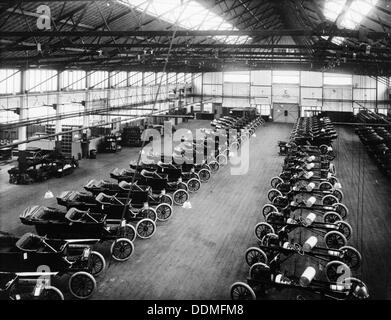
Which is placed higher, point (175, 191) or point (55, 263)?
point (175, 191)

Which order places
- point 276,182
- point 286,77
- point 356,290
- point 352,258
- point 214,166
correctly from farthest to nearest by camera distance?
point 286,77
point 214,166
point 276,182
point 352,258
point 356,290

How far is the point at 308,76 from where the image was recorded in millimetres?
39281

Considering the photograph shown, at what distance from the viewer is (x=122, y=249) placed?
30.2ft

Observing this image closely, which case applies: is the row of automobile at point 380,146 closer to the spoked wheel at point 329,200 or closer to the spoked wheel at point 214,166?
the spoked wheel at point 329,200

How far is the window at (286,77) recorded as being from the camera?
130ft

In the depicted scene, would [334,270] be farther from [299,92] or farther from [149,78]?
[299,92]

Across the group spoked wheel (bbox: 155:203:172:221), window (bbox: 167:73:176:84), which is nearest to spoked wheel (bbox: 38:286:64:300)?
spoked wheel (bbox: 155:203:172:221)

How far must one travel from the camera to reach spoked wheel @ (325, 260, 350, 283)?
25.5ft

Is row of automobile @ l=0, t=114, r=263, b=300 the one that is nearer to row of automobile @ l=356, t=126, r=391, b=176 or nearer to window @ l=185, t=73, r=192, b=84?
row of automobile @ l=356, t=126, r=391, b=176

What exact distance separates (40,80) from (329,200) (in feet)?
55.2

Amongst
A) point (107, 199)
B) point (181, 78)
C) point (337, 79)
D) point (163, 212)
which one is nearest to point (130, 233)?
point (107, 199)

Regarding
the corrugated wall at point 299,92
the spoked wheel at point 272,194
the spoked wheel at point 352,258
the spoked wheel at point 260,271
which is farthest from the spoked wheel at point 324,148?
the corrugated wall at point 299,92

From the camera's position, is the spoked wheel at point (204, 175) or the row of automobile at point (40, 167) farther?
the row of automobile at point (40, 167)

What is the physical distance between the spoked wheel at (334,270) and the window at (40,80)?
56.5 ft
